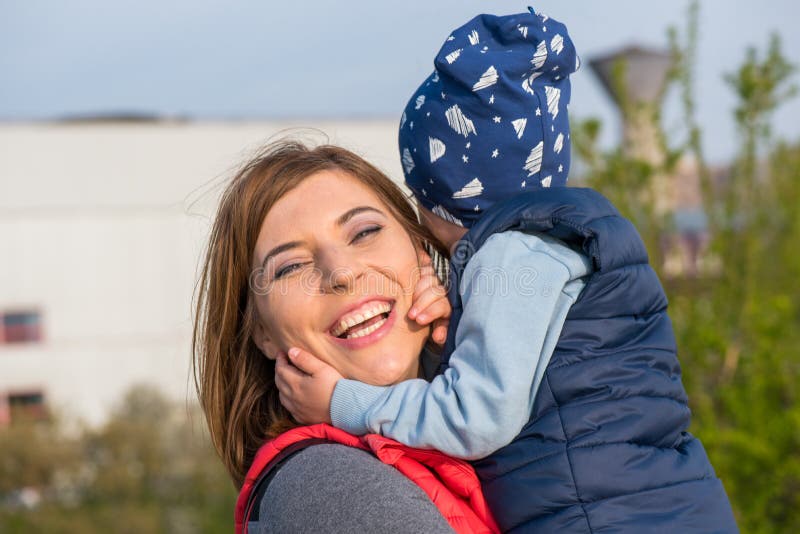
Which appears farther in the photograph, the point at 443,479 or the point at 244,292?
the point at 244,292

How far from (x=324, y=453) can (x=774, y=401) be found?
3762 mm

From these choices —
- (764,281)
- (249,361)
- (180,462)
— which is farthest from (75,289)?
(249,361)

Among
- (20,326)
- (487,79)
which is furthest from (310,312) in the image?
(20,326)

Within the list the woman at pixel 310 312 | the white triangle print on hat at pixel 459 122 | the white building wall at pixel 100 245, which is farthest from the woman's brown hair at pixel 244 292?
the white building wall at pixel 100 245

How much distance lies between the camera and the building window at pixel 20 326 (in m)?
30.1

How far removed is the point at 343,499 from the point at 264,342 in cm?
73

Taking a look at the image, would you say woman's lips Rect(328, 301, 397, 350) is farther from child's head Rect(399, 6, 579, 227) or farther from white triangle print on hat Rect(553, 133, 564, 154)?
white triangle print on hat Rect(553, 133, 564, 154)

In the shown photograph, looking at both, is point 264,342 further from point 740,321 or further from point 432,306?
point 740,321

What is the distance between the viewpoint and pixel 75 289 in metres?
30.6

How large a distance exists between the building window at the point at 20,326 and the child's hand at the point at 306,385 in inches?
1189

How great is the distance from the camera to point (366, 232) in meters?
2.32

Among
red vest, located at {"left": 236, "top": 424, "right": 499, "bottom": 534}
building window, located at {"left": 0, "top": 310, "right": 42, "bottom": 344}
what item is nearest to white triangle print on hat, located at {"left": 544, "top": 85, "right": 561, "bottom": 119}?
red vest, located at {"left": 236, "top": 424, "right": 499, "bottom": 534}

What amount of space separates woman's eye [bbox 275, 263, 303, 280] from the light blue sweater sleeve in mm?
428

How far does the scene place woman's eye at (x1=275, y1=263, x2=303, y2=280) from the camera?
2.28 m
